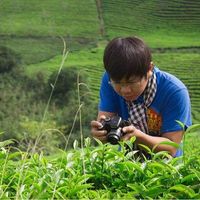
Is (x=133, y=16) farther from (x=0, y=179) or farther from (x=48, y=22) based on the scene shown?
(x=0, y=179)

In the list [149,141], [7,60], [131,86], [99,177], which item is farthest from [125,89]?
[7,60]

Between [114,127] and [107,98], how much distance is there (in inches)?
19.8

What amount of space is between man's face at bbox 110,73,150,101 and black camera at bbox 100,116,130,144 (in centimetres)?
18

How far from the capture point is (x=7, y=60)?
54094 millimetres

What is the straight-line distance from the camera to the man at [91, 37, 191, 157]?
2.68m

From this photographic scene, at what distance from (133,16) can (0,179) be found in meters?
65.6

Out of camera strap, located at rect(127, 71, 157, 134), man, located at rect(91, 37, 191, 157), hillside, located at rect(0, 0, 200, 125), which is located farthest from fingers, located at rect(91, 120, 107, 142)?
hillside, located at rect(0, 0, 200, 125)

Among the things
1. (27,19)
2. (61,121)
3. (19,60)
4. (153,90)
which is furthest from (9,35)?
(153,90)

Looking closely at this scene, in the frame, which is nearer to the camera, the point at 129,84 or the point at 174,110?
the point at 129,84

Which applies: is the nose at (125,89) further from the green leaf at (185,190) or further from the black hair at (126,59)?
the green leaf at (185,190)

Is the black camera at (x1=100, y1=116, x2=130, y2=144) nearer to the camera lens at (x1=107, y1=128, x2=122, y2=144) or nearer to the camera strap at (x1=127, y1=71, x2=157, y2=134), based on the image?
the camera lens at (x1=107, y1=128, x2=122, y2=144)

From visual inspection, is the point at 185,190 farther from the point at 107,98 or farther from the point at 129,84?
the point at 107,98

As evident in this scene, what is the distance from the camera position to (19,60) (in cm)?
5472

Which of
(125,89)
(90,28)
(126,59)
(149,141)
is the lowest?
(90,28)
